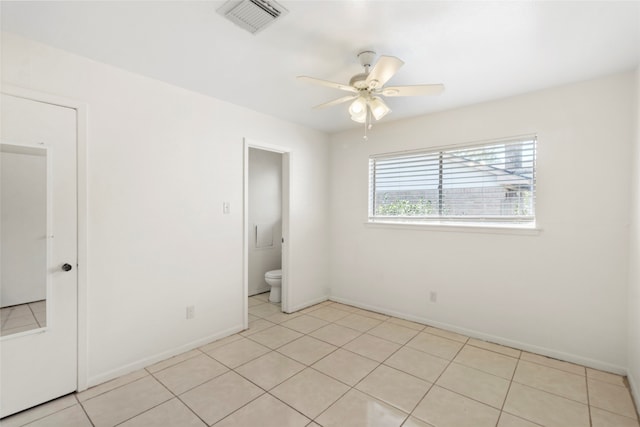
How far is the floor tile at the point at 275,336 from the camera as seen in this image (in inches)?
117

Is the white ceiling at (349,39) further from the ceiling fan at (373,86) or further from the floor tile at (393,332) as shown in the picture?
the floor tile at (393,332)

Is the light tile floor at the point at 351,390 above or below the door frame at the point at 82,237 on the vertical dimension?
below

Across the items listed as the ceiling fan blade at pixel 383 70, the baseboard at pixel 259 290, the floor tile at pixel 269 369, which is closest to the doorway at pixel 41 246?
the floor tile at pixel 269 369

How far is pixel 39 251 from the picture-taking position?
6.74 ft

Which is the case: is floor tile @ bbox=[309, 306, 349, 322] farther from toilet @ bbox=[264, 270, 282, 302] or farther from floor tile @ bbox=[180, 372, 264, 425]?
floor tile @ bbox=[180, 372, 264, 425]

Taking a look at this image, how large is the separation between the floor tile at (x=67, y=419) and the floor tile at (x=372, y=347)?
2.04 m

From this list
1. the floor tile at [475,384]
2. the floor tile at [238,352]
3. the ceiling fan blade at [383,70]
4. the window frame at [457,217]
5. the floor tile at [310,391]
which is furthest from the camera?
the window frame at [457,217]

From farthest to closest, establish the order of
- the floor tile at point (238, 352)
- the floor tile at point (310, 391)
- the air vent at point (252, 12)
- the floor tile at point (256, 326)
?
the floor tile at point (256, 326), the floor tile at point (238, 352), the floor tile at point (310, 391), the air vent at point (252, 12)

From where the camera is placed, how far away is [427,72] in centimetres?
242

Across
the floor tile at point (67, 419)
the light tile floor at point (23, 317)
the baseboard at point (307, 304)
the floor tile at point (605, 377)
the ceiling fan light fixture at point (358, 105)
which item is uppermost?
the ceiling fan light fixture at point (358, 105)

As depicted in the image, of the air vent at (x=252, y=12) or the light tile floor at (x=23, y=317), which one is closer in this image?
the air vent at (x=252, y=12)

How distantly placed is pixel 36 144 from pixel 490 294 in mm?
4041

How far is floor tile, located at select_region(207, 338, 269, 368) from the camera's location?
8.63 ft

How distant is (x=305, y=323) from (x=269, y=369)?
3.43 ft
